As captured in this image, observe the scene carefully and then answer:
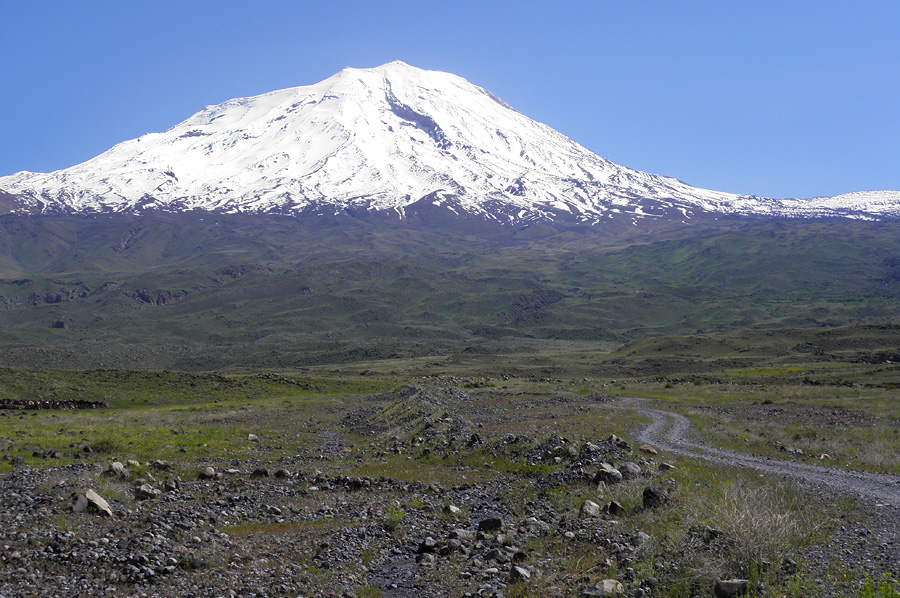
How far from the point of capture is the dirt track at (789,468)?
13711 mm

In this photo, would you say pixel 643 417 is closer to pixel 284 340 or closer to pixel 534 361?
pixel 534 361

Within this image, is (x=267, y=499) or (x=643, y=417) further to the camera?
(x=643, y=417)

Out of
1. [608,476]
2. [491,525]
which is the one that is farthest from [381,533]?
[608,476]

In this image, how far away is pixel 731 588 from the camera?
8.03m

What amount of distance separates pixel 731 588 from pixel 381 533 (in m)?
6.69

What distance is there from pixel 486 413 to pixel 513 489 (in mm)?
21018

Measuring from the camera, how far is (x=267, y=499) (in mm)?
14531

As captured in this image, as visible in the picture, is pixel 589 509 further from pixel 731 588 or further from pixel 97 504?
pixel 97 504

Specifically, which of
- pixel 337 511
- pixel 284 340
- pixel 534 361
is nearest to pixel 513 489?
pixel 337 511

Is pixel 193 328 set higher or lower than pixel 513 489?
lower

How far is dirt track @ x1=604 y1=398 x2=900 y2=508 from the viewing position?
45.0 ft

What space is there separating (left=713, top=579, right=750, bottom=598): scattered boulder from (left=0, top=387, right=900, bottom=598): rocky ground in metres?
0.02

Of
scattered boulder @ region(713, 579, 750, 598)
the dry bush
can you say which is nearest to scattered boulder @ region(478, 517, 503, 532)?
the dry bush

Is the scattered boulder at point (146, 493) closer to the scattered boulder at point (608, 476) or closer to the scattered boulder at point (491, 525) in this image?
the scattered boulder at point (491, 525)
